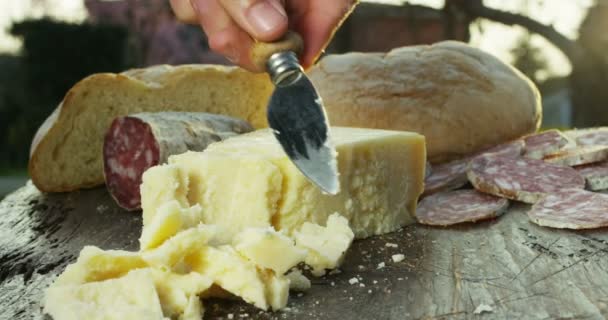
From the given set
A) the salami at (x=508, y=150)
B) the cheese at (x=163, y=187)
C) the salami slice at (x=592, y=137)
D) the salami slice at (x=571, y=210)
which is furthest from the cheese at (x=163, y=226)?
the salami slice at (x=592, y=137)

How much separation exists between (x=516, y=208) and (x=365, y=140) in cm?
64

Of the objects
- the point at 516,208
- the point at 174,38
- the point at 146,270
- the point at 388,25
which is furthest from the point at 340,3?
the point at 174,38

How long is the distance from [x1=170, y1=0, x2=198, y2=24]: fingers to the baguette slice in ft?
3.83

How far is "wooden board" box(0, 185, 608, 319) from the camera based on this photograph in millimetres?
1606

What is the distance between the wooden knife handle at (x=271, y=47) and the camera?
1.86 m

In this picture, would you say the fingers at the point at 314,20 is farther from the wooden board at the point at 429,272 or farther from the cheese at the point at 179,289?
the cheese at the point at 179,289

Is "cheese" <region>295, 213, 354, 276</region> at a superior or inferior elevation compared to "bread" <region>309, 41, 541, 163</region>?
superior

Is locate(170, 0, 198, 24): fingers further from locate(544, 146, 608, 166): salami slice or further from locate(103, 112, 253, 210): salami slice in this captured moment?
locate(544, 146, 608, 166): salami slice

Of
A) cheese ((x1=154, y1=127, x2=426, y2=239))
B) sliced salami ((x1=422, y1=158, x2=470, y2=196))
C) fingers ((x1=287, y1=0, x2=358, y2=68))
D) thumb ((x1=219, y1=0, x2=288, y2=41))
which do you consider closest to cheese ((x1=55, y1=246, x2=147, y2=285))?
cheese ((x1=154, y1=127, x2=426, y2=239))

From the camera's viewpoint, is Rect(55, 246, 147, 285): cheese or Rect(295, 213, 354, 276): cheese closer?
Rect(55, 246, 147, 285): cheese

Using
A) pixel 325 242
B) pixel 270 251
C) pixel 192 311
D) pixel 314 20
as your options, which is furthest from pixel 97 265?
pixel 314 20

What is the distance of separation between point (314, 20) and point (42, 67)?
668 centimetres

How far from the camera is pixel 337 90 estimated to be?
3.40m

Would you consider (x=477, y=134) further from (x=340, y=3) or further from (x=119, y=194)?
(x=119, y=194)
